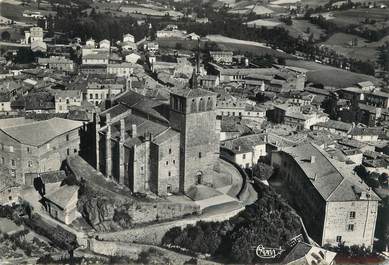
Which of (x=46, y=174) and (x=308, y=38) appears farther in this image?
(x=308, y=38)

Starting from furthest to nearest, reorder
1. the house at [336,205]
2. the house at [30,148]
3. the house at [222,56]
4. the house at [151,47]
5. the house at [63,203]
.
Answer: the house at [151,47] → the house at [222,56] → the house at [30,148] → the house at [63,203] → the house at [336,205]

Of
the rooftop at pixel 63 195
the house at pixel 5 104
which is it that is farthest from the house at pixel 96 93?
the rooftop at pixel 63 195

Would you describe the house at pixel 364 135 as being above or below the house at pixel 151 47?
below

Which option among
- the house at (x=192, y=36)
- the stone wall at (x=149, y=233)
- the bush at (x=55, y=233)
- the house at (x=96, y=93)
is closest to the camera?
the bush at (x=55, y=233)

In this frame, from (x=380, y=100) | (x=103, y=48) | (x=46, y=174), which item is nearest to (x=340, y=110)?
(x=380, y=100)

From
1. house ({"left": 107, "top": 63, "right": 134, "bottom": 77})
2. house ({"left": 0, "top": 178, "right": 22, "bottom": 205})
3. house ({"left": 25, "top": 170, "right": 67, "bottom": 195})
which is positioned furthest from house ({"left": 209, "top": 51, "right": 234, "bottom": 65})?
house ({"left": 0, "top": 178, "right": 22, "bottom": 205})

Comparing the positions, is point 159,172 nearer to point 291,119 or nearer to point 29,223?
point 29,223

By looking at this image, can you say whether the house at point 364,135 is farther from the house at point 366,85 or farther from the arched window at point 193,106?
the arched window at point 193,106
